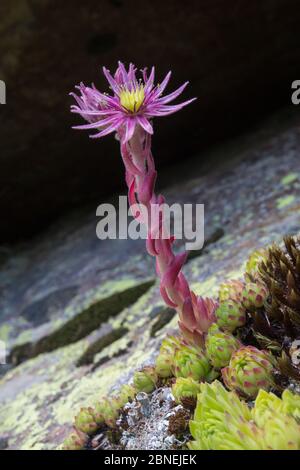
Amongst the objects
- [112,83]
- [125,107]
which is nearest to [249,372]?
[125,107]

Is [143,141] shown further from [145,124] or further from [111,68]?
[111,68]

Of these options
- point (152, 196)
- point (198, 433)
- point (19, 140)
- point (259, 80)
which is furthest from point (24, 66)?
point (198, 433)

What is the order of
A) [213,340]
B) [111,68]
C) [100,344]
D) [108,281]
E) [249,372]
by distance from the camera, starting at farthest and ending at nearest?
[111,68]
[108,281]
[100,344]
[213,340]
[249,372]

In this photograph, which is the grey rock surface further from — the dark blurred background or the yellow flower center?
the yellow flower center

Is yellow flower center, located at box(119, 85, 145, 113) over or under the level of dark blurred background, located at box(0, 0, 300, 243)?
under

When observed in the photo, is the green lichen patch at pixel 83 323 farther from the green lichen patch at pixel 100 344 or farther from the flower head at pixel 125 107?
the flower head at pixel 125 107

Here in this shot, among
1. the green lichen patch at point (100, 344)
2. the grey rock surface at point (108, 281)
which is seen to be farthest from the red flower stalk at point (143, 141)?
the green lichen patch at point (100, 344)

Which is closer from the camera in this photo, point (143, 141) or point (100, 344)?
point (143, 141)

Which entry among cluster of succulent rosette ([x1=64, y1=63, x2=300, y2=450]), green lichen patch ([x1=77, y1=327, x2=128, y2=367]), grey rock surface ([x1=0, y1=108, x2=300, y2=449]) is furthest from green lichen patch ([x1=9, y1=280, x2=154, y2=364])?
cluster of succulent rosette ([x1=64, y1=63, x2=300, y2=450])
